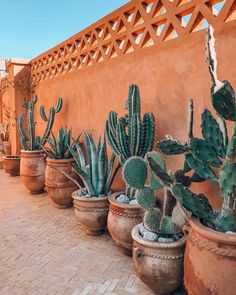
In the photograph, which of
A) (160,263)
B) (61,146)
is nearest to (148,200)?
(160,263)

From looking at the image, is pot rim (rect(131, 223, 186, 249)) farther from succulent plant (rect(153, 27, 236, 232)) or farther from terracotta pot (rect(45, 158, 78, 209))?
terracotta pot (rect(45, 158, 78, 209))

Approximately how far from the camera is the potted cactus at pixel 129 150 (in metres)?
3.05

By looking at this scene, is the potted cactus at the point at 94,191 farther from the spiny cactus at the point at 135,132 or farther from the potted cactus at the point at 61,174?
the potted cactus at the point at 61,174

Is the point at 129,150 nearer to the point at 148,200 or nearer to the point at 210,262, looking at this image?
the point at 148,200

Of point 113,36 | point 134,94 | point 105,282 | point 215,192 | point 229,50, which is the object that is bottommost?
point 105,282

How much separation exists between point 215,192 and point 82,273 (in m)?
1.52

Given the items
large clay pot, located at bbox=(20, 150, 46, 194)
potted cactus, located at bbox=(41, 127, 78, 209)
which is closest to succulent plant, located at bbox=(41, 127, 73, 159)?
potted cactus, located at bbox=(41, 127, 78, 209)

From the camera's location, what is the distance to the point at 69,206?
15.9 ft

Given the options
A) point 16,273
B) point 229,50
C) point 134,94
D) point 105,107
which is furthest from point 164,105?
point 16,273

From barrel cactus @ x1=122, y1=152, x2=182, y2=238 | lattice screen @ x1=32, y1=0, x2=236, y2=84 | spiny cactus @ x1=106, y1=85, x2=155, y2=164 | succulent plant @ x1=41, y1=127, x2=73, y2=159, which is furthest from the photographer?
succulent plant @ x1=41, y1=127, x2=73, y2=159

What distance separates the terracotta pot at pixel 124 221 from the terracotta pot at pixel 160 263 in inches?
22.6

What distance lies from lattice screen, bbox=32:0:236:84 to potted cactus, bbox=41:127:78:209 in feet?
4.56

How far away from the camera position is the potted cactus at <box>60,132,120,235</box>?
140 inches

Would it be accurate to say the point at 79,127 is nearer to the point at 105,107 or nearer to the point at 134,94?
the point at 105,107
